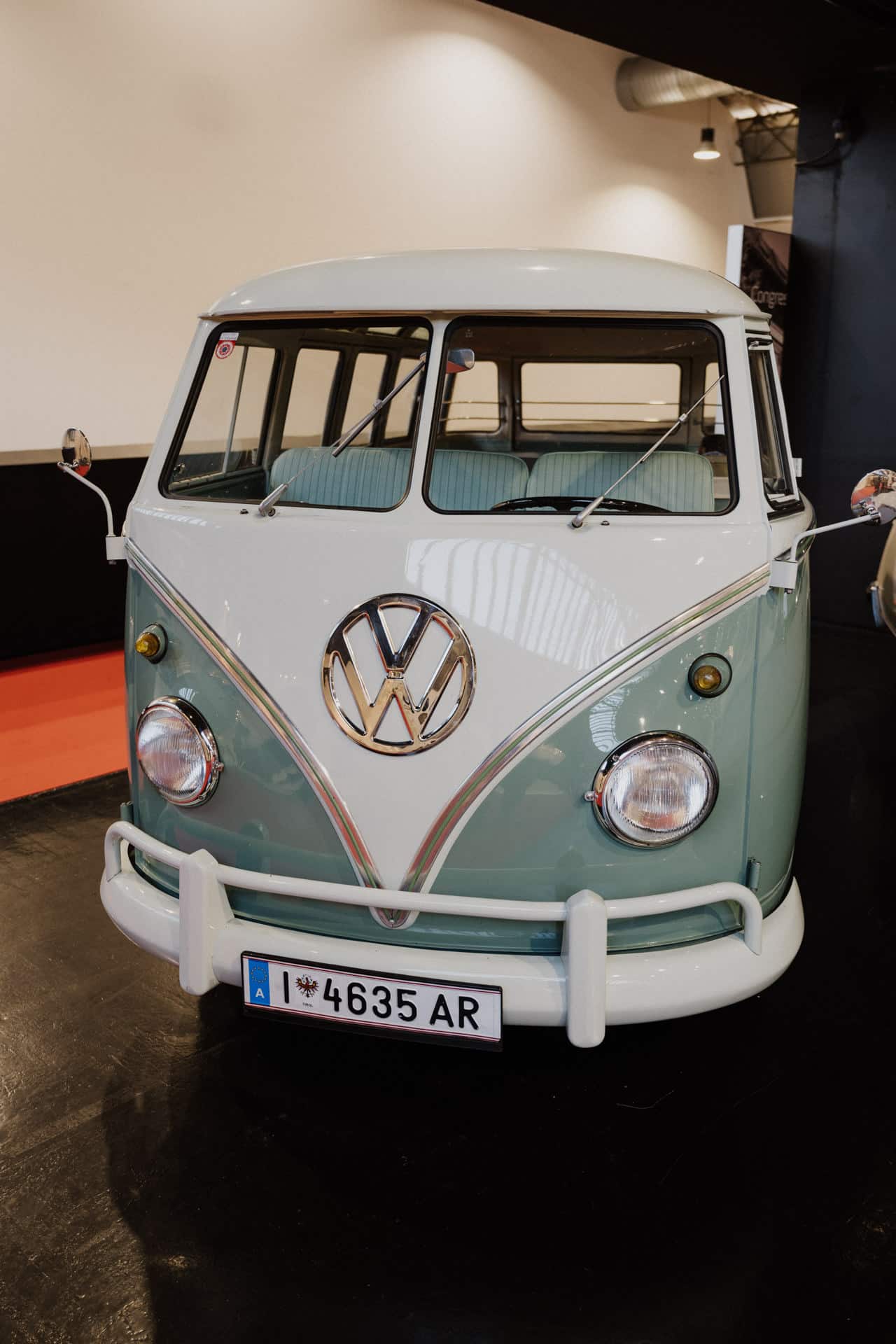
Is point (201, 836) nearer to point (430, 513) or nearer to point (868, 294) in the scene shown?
point (430, 513)

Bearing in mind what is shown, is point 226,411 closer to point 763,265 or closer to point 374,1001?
point 374,1001

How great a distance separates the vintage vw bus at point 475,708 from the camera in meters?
2.10

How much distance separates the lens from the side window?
8.36 ft

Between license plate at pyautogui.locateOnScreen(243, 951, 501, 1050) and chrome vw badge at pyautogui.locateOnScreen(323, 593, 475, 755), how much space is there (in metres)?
0.44

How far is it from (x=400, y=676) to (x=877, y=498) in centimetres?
106

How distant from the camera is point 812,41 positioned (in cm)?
606

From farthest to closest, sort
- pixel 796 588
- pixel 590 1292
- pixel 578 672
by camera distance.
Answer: pixel 796 588 < pixel 578 672 < pixel 590 1292

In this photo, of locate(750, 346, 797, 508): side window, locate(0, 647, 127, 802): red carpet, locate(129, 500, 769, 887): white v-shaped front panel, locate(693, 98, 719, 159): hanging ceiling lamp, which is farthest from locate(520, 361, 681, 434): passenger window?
locate(693, 98, 719, 159): hanging ceiling lamp

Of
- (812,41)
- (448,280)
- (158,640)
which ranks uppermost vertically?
(812,41)

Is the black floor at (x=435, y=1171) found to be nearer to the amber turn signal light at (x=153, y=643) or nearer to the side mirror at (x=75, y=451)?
the amber turn signal light at (x=153, y=643)

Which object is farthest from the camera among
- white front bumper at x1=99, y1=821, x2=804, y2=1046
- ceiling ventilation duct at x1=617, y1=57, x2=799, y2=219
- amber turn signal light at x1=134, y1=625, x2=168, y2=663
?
ceiling ventilation duct at x1=617, y1=57, x2=799, y2=219

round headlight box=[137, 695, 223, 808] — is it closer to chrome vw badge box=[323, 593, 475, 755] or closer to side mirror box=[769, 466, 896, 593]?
chrome vw badge box=[323, 593, 475, 755]

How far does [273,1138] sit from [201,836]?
2.11 ft

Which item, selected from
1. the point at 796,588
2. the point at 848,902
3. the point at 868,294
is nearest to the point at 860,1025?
the point at 848,902
